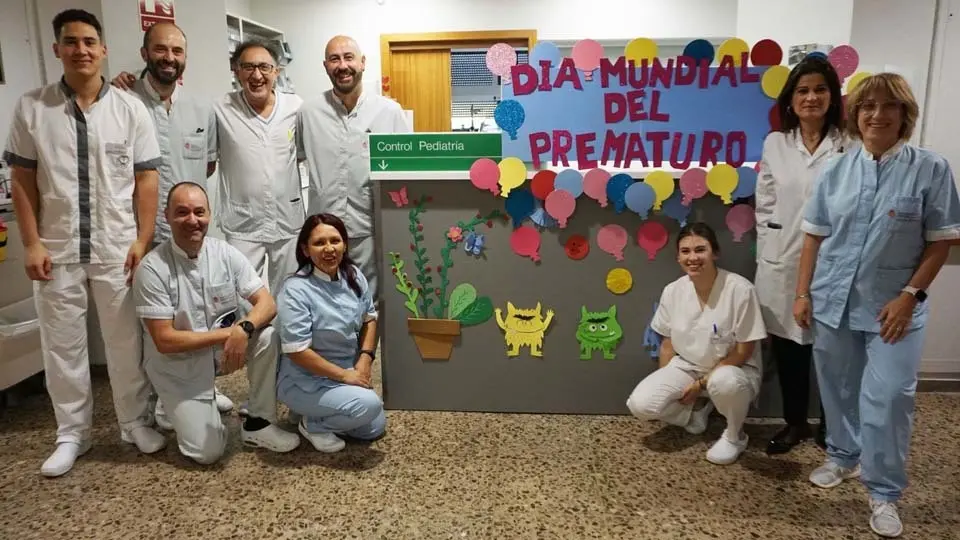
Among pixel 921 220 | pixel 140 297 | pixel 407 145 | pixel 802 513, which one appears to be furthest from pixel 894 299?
pixel 140 297

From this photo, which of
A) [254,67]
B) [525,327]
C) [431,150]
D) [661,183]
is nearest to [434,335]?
[525,327]

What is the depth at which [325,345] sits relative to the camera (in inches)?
96.4

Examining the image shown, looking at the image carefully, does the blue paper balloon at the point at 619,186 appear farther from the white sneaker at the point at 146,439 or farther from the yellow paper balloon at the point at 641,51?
the white sneaker at the point at 146,439

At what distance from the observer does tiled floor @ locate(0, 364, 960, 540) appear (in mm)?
1965

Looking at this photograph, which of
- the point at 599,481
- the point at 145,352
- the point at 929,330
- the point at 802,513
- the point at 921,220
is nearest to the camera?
the point at 921,220

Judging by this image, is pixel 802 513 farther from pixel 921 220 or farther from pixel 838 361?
pixel 921 220

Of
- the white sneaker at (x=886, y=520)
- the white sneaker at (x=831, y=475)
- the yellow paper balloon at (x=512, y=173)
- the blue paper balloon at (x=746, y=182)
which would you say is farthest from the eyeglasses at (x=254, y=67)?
the white sneaker at (x=886, y=520)

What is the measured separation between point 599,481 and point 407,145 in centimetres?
138

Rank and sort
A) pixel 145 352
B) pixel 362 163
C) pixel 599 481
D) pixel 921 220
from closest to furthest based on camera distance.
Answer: pixel 921 220 → pixel 599 481 → pixel 145 352 → pixel 362 163

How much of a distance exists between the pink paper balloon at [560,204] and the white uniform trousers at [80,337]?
1.54 m

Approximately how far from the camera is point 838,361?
6.64 ft

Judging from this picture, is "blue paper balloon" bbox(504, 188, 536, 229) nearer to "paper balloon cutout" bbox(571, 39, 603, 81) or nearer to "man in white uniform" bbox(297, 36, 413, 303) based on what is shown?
"paper balloon cutout" bbox(571, 39, 603, 81)

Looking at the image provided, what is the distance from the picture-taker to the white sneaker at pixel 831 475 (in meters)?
2.16

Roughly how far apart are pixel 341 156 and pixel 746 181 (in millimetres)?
1560
